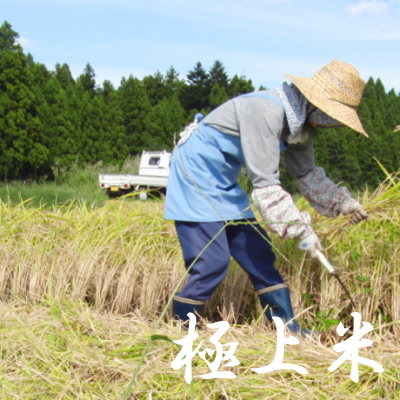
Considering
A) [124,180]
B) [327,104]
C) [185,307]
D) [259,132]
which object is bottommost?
[124,180]

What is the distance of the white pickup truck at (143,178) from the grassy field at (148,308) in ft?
20.2

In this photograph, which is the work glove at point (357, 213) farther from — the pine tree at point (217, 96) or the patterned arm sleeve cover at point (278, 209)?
the pine tree at point (217, 96)

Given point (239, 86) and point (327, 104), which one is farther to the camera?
point (239, 86)

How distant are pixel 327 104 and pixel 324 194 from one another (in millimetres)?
490

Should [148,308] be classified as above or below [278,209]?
below

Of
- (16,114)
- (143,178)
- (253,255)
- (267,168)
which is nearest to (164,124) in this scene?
(143,178)

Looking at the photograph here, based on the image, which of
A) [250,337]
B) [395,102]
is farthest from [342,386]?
[395,102]

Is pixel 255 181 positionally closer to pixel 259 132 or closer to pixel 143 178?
pixel 259 132

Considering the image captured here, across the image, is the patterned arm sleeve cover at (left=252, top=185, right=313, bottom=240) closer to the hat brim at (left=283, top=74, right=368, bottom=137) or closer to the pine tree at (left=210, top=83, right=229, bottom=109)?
the hat brim at (left=283, top=74, right=368, bottom=137)

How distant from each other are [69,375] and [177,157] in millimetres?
972

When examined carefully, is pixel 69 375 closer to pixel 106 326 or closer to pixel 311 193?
pixel 106 326

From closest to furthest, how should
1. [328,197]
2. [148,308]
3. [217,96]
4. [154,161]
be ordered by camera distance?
[328,197] → [148,308] → [154,161] → [217,96]

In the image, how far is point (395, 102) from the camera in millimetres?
14586

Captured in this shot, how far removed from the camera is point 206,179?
2152mm
